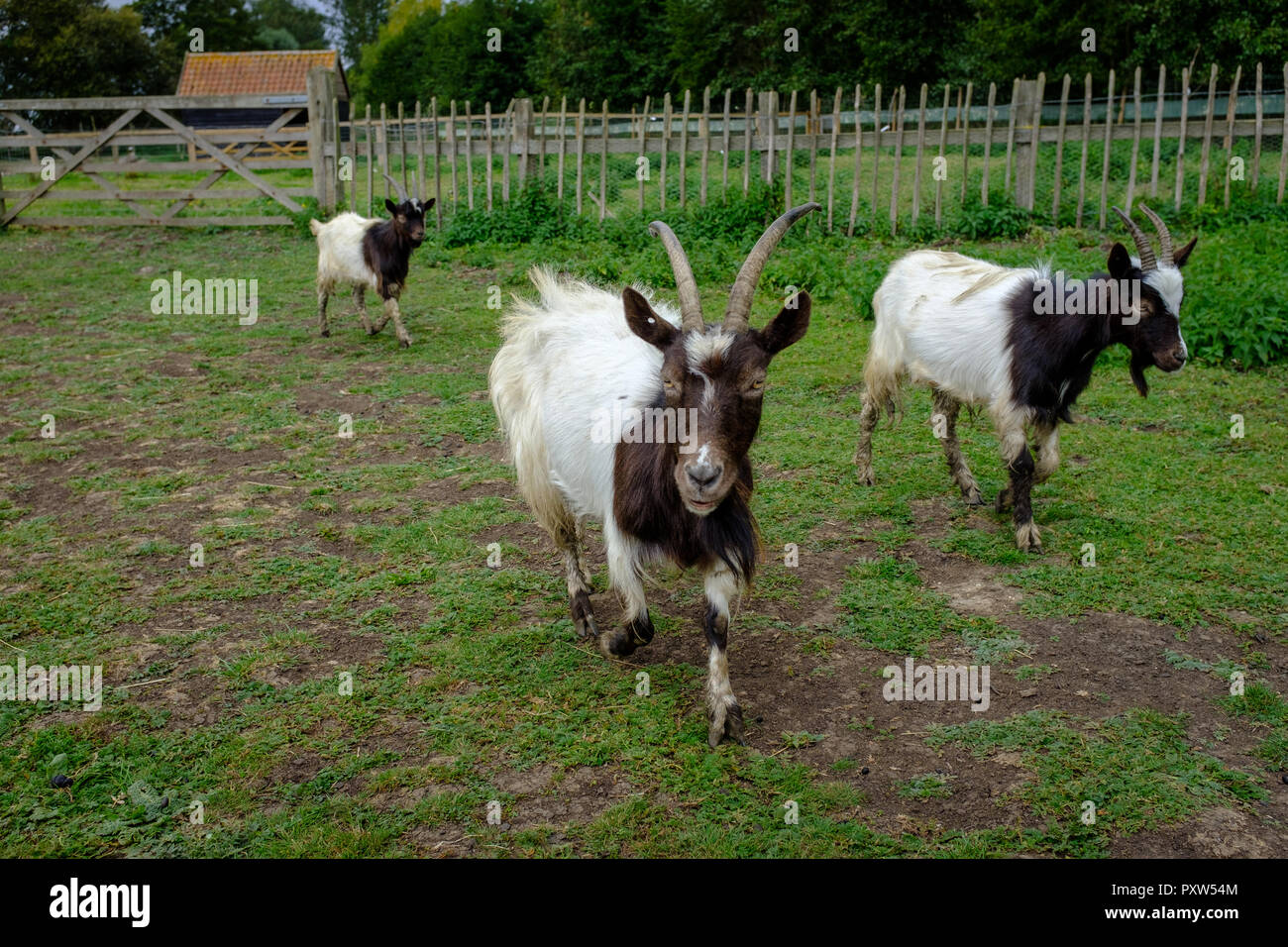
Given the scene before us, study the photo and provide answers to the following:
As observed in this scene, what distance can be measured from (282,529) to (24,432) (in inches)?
127

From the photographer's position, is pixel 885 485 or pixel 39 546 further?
pixel 885 485

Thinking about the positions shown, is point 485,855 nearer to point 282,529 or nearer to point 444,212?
point 282,529

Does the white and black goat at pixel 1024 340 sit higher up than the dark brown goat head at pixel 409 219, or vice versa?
the dark brown goat head at pixel 409 219

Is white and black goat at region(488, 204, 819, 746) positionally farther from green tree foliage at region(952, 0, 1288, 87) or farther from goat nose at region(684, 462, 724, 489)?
green tree foliage at region(952, 0, 1288, 87)

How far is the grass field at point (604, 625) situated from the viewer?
11.8 feet

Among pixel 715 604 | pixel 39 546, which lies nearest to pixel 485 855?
pixel 715 604

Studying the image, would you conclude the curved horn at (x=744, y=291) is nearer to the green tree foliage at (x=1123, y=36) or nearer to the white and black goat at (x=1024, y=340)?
the white and black goat at (x=1024, y=340)

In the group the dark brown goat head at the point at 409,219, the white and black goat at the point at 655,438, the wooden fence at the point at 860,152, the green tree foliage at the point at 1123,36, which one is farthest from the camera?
the green tree foliage at the point at 1123,36

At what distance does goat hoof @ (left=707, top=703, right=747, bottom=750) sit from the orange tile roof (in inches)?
1669

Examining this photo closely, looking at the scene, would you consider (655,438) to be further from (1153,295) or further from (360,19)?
(360,19)

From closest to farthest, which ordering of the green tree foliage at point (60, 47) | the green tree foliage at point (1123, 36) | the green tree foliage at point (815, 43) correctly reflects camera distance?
the green tree foliage at point (1123, 36) → the green tree foliage at point (815, 43) → the green tree foliage at point (60, 47)

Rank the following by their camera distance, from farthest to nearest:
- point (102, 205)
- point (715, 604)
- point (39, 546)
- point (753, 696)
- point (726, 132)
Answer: point (102, 205)
point (726, 132)
point (39, 546)
point (753, 696)
point (715, 604)

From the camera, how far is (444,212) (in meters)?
15.8

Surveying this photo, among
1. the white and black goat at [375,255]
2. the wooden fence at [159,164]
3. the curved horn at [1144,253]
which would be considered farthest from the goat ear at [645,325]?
the wooden fence at [159,164]
